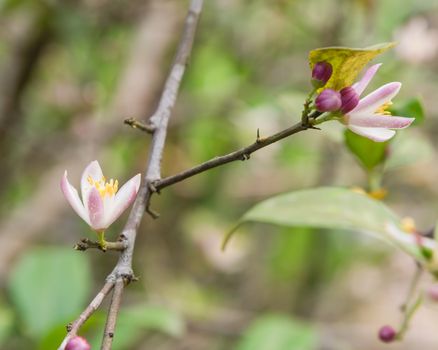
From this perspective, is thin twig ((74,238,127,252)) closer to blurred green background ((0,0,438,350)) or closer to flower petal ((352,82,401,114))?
flower petal ((352,82,401,114))

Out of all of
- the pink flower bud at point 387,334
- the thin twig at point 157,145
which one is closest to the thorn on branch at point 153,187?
the thin twig at point 157,145

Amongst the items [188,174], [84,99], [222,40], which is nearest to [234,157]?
[188,174]

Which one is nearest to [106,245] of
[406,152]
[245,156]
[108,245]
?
[108,245]

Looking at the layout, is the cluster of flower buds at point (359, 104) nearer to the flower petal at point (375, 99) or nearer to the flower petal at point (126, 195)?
the flower petal at point (375, 99)

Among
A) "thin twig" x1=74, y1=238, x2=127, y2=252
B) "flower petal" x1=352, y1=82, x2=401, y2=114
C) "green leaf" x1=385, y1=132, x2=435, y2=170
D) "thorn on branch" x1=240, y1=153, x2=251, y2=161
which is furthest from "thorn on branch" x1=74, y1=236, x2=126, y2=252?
"green leaf" x1=385, y1=132, x2=435, y2=170

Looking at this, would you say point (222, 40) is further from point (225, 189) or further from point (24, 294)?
point (24, 294)

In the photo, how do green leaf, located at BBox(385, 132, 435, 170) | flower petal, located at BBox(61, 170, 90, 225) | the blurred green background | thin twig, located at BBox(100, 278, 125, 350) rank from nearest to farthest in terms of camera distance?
thin twig, located at BBox(100, 278, 125, 350) < flower petal, located at BBox(61, 170, 90, 225) < green leaf, located at BBox(385, 132, 435, 170) < the blurred green background
